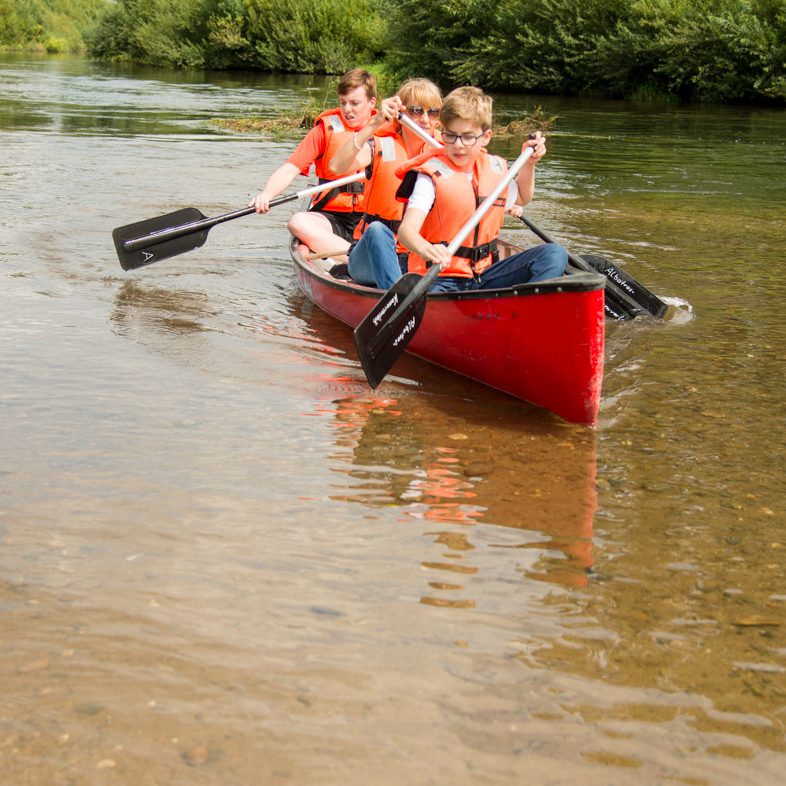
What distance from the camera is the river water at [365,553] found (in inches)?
84.4

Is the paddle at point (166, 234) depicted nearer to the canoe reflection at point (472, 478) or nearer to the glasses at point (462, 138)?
the glasses at point (462, 138)

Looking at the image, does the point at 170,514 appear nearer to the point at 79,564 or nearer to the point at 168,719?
the point at 79,564

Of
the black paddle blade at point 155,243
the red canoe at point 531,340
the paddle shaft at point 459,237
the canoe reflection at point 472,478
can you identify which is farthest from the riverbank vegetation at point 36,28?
the canoe reflection at point 472,478

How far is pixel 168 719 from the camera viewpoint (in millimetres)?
2178

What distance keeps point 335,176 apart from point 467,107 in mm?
2407

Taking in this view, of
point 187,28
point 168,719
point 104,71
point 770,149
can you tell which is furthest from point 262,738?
point 187,28

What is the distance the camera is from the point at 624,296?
18.4 feet

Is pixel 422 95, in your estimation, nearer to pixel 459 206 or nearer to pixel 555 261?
pixel 459 206

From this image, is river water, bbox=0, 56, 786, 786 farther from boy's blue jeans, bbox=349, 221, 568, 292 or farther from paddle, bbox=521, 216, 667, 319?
boy's blue jeans, bbox=349, 221, 568, 292

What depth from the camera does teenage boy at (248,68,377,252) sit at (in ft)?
20.2

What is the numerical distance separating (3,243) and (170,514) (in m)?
4.71

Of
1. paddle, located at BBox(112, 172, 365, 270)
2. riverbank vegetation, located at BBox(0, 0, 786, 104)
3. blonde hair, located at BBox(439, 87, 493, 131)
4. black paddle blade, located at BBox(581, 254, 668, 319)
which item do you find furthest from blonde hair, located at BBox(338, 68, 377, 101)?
riverbank vegetation, located at BBox(0, 0, 786, 104)

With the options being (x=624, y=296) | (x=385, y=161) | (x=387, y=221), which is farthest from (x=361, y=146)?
(x=624, y=296)

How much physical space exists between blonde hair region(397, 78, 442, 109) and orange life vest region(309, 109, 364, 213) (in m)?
1.05
